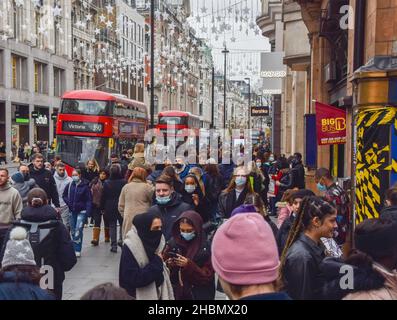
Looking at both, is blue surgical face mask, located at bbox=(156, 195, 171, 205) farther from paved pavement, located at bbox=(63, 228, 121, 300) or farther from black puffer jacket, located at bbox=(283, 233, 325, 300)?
black puffer jacket, located at bbox=(283, 233, 325, 300)

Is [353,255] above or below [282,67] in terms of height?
below

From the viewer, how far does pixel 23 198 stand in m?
9.70

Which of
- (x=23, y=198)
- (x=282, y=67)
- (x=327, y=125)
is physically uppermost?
(x=282, y=67)

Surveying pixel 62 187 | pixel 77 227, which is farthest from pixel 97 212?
pixel 77 227

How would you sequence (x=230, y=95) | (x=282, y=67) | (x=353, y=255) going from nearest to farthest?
(x=353, y=255), (x=282, y=67), (x=230, y=95)

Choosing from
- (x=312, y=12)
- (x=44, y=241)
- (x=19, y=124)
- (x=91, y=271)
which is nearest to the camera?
(x=44, y=241)

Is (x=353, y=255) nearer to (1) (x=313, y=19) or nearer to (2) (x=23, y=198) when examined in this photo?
(2) (x=23, y=198)

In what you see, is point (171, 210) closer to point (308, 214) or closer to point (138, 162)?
point (308, 214)

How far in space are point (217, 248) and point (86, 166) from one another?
10969 mm

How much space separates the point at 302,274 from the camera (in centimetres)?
420

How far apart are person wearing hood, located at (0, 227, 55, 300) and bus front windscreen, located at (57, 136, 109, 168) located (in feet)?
65.9

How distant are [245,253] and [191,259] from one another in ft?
9.51

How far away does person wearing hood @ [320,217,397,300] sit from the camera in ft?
10.8

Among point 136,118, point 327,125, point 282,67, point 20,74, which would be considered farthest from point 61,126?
point 20,74
